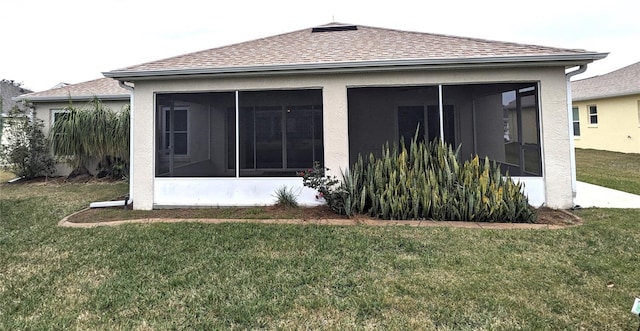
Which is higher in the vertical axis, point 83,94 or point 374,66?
point 83,94

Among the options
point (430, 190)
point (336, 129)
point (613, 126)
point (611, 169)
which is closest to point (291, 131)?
point (336, 129)

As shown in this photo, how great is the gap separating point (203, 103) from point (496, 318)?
7810 mm

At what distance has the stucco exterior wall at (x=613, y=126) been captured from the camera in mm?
15227

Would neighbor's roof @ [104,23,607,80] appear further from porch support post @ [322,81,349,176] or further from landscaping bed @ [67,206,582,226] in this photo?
landscaping bed @ [67,206,582,226]

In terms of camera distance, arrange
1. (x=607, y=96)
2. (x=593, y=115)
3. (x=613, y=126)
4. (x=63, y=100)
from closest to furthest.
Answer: (x=63, y=100)
(x=607, y=96)
(x=613, y=126)
(x=593, y=115)

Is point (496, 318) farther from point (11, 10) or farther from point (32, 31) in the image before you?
point (32, 31)

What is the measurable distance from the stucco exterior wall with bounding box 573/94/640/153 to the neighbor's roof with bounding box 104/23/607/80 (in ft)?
43.5

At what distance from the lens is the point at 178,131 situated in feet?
27.8

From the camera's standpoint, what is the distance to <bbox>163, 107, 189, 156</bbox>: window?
7418 millimetres

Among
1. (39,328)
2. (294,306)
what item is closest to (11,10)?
(39,328)

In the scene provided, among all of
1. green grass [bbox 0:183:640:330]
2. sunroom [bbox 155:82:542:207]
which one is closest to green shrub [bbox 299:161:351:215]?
sunroom [bbox 155:82:542:207]

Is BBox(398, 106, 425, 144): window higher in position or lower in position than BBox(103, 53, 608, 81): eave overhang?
lower

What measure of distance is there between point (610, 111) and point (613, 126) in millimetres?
774

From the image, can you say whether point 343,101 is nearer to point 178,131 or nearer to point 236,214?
point 236,214
